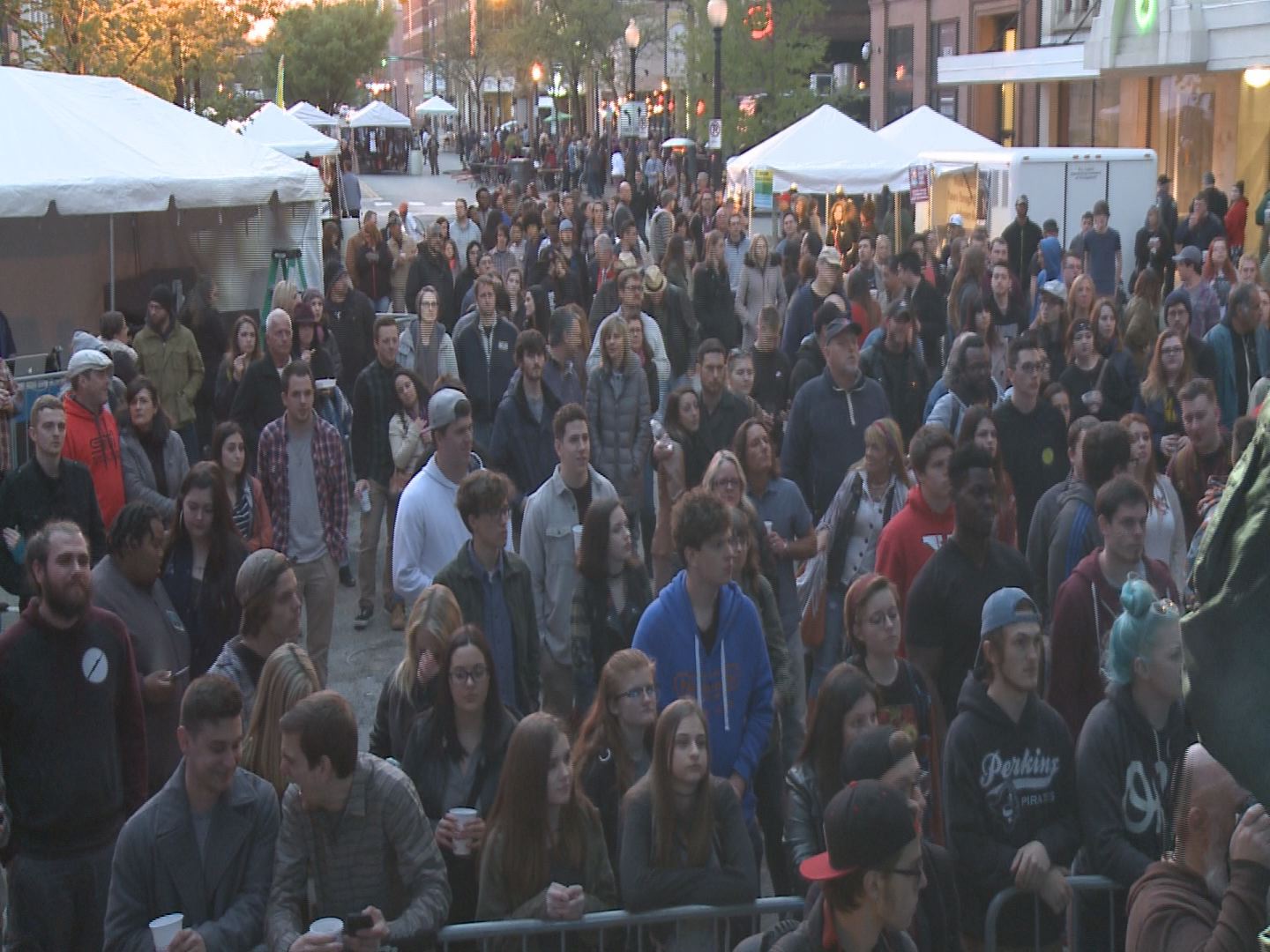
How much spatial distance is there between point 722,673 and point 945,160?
827 inches

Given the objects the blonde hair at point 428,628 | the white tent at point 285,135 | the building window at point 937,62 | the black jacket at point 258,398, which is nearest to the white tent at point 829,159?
the white tent at point 285,135

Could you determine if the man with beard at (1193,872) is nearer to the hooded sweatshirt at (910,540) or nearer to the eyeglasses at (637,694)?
the eyeglasses at (637,694)

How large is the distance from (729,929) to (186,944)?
5.40ft

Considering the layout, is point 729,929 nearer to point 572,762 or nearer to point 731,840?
point 731,840

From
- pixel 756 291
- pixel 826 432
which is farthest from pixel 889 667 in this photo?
pixel 756 291

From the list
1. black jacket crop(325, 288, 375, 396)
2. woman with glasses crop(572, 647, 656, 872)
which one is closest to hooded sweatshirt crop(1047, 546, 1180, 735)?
woman with glasses crop(572, 647, 656, 872)

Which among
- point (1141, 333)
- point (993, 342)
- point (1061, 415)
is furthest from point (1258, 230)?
point (1061, 415)

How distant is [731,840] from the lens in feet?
16.8

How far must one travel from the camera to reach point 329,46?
68.9 m

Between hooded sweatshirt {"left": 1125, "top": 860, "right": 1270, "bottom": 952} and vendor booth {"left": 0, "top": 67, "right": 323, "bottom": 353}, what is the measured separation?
42.7 ft

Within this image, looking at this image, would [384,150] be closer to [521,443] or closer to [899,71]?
[899,71]

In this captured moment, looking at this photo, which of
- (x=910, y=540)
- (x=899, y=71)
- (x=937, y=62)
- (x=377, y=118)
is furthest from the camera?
(x=377, y=118)

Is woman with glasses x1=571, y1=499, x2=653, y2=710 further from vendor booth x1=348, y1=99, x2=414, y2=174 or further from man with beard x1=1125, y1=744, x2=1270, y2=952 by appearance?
vendor booth x1=348, y1=99, x2=414, y2=174

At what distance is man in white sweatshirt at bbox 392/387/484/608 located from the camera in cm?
764
